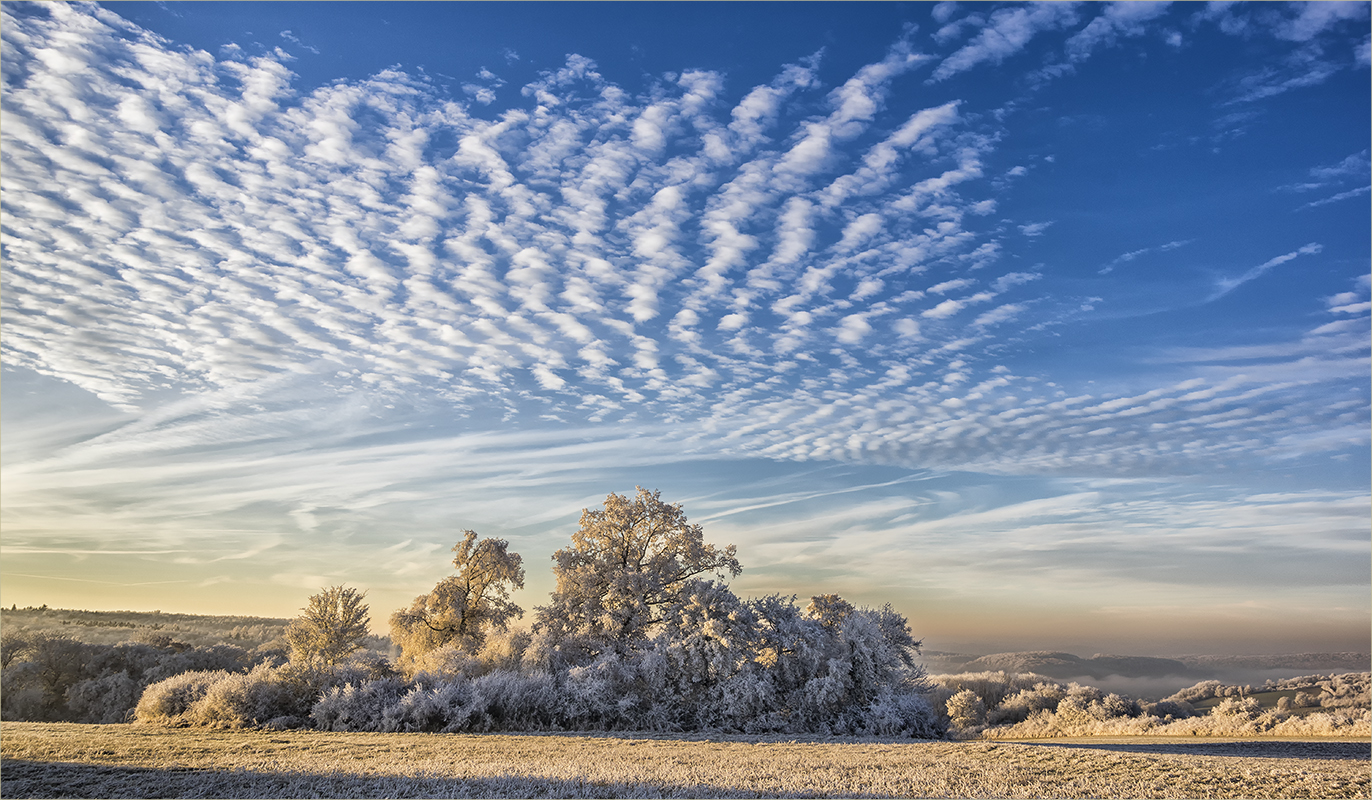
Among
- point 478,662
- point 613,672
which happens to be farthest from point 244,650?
point 613,672

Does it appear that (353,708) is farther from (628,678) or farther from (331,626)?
(331,626)

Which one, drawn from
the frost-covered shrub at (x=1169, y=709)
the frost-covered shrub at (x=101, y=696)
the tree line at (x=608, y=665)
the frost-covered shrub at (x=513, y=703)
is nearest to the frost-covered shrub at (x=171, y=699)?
the tree line at (x=608, y=665)

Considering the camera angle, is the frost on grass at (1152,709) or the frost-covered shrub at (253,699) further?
the frost-covered shrub at (253,699)

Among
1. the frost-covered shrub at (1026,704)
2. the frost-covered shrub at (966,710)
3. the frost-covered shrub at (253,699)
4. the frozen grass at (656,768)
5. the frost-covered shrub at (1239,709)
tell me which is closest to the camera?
the frozen grass at (656,768)

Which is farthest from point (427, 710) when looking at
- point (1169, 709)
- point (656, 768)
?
point (1169, 709)

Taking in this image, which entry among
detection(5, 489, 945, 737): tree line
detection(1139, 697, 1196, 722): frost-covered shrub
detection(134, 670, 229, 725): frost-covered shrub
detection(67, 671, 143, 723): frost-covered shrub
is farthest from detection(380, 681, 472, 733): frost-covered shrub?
detection(1139, 697, 1196, 722): frost-covered shrub

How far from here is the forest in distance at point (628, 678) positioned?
19.6 meters

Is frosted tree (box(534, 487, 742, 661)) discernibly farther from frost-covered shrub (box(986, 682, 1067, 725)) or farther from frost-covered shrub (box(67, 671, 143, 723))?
frost-covered shrub (box(67, 671, 143, 723))

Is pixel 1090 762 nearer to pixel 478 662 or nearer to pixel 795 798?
pixel 795 798

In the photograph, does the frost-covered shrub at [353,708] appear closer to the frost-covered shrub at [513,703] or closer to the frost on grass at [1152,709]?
the frost-covered shrub at [513,703]

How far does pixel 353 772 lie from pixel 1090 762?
11.7 m

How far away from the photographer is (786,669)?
904 inches

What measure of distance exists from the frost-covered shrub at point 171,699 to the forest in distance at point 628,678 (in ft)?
0.17

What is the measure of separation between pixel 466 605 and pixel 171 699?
33.9 feet
